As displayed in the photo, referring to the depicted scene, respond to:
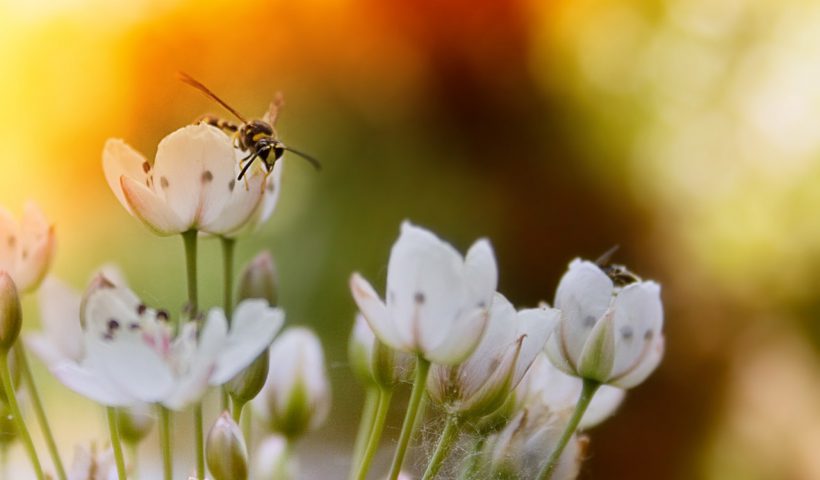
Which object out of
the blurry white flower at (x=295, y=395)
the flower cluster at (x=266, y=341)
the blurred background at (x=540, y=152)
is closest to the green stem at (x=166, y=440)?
the flower cluster at (x=266, y=341)

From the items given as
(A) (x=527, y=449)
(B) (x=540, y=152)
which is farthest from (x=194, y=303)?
(B) (x=540, y=152)

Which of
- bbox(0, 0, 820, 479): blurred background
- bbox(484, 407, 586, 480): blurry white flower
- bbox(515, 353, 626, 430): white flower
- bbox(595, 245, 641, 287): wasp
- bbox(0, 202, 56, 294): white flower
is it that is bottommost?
bbox(484, 407, 586, 480): blurry white flower

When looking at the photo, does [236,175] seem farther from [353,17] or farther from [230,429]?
[353,17]

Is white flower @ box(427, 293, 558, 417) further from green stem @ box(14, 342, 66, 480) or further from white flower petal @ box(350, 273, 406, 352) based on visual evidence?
green stem @ box(14, 342, 66, 480)

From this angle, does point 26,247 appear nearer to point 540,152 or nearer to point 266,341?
point 266,341

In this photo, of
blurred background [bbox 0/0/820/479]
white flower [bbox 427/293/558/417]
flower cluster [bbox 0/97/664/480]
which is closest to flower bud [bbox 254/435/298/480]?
flower cluster [bbox 0/97/664/480]

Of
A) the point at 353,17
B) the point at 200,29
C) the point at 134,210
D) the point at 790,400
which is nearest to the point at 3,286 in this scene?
the point at 134,210
